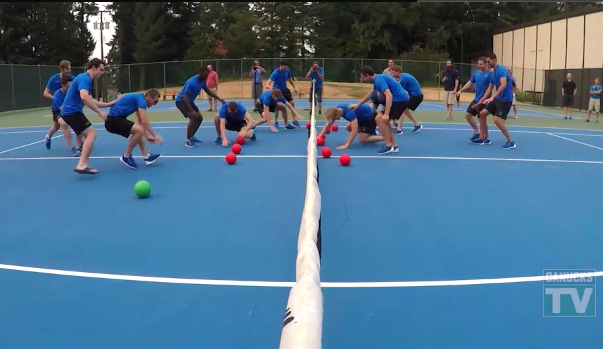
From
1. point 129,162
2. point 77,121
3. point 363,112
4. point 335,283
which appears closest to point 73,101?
point 77,121

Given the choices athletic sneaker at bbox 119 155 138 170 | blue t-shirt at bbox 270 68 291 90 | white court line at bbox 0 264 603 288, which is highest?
blue t-shirt at bbox 270 68 291 90

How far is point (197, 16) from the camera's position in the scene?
209 feet

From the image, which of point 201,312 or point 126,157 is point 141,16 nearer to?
point 126,157

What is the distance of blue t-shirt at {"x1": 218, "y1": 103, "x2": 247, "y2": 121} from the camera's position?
40.3 feet

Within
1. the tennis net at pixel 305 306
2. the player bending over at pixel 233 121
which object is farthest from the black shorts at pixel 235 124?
the tennis net at pixel 305 306

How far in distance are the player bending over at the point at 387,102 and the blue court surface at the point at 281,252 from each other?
1.06 meters

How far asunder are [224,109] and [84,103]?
3478mm

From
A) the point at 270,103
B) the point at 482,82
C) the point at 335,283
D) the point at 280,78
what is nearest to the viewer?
the point at 335,283

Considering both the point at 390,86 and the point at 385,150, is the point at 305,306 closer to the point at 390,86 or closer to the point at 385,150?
the point at 385,150

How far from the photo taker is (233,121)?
12812mm

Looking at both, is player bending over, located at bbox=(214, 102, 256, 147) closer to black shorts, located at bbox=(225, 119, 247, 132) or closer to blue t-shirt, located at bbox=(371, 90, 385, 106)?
black shorts, located at bbox=(225, 119, 247, 132)

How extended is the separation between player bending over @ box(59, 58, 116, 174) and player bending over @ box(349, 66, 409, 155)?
4.26 metres

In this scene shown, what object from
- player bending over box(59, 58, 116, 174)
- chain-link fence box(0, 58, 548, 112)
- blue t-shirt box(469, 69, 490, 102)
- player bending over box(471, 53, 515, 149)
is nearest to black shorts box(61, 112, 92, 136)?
player bending over box(59, 58, 116, 174)

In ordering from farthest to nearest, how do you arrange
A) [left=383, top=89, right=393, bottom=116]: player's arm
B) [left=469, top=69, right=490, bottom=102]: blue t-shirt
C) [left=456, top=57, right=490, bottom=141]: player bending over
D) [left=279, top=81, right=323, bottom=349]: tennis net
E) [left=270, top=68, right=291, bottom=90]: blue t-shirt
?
[left=270, top=68, right=291, bottom=90]: blue t-shirt < [left=469, top=69, right=490, bottom=102]: blue t-shirt < [left=456, top=57, right=490, bottom=141]: player bending over < [left=383, top=89, right=393, bottom=116]: player's arm < [left=279, top=81, right=323, bottom=349]: tennis net
